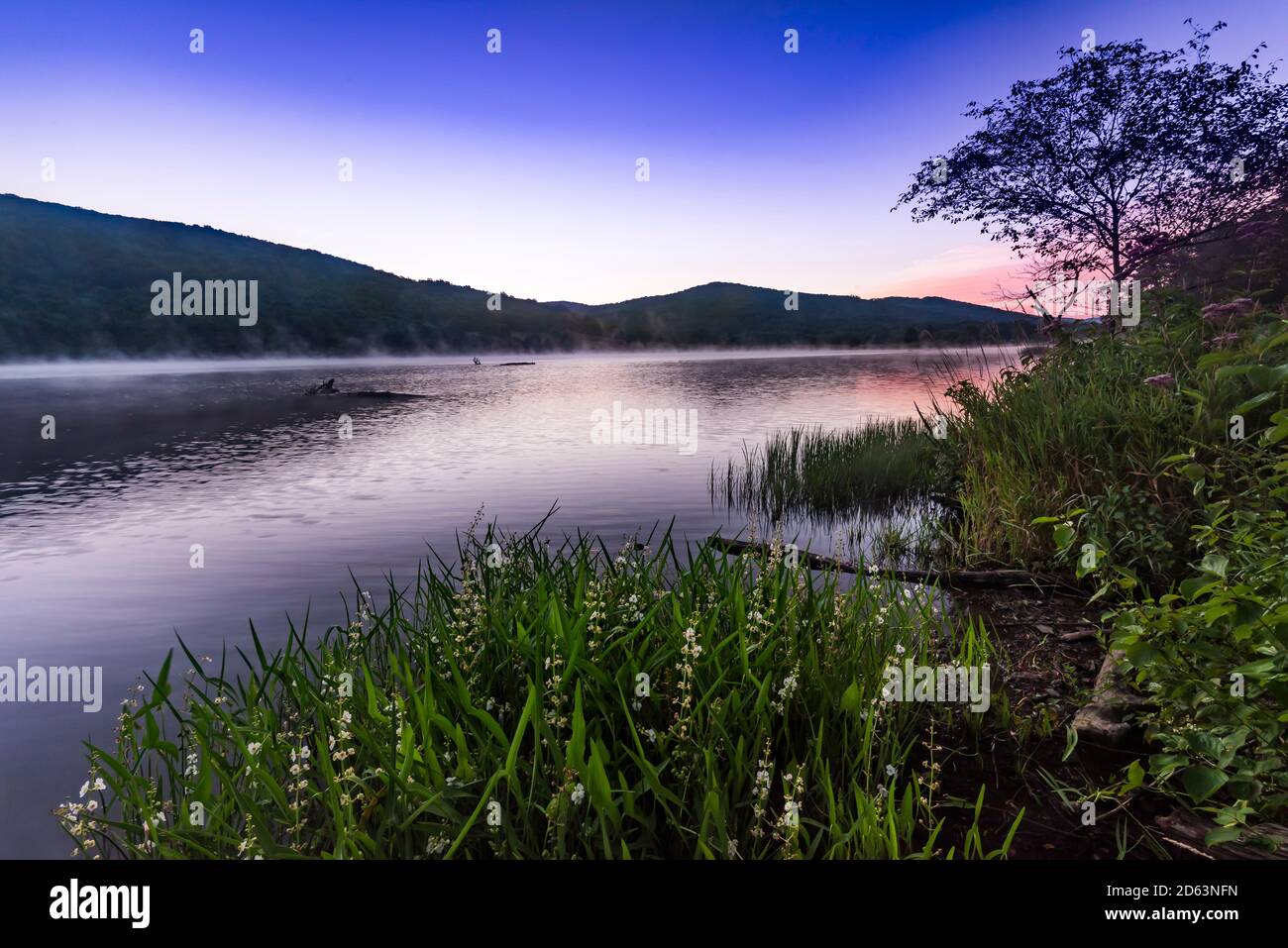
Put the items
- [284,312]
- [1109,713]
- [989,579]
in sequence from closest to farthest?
1. [1109,713]
2. [989,579]
3. [284,312]

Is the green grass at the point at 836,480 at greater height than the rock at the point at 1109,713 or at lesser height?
greater

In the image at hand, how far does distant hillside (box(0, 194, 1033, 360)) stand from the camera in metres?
102

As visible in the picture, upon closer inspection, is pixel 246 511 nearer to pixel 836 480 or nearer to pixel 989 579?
pixel 836 480

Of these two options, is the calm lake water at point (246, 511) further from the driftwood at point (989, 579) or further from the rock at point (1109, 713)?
the rock at point (1109, 713)

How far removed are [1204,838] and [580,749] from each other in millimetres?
2495

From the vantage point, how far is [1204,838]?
2.78 metres

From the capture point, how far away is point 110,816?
431 centimetres

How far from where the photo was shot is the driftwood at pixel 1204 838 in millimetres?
2736

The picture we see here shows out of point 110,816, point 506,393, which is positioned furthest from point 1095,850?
point 506,393

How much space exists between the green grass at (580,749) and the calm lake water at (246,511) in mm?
1866

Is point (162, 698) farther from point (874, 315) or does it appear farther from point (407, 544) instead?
point (874, 315)

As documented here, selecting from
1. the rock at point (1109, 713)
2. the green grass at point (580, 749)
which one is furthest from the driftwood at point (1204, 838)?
the green grass at point (580, 749)

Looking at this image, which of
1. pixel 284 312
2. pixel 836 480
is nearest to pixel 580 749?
pixel 836 480
